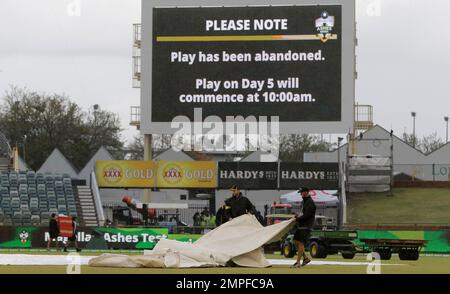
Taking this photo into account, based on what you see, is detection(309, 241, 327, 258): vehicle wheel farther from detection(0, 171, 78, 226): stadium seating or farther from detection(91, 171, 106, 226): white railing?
Result: detection(91, 171, 106, 226): white railing

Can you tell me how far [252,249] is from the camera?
24.5 m

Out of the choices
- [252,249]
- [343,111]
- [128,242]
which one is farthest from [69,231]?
[252,249]

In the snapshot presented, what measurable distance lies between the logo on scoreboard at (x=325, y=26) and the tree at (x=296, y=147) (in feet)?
163

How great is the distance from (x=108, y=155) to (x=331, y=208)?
105 feet

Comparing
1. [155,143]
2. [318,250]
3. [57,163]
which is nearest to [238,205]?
[318,250]

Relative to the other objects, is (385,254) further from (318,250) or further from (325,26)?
(325,26)

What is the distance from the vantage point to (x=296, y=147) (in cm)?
10206

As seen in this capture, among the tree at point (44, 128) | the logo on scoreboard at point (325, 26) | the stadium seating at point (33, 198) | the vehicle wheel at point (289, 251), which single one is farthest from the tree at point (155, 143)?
the vehicle wheel at point (289, 251)

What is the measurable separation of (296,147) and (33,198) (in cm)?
5030

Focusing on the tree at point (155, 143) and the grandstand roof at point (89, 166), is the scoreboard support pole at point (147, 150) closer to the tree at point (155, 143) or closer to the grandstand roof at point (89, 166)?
the grandstand roof at point (89, 166)

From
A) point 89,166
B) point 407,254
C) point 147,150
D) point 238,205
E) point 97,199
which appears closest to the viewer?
point 238,205

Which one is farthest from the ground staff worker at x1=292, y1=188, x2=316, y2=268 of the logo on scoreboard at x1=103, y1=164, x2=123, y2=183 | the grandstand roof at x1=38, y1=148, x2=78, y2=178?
the grandstand roof at x1=38, y1=148, x2=78, y2=178

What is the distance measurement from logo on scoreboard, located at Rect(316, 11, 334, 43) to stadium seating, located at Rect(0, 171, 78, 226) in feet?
49.0

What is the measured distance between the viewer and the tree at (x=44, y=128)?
95062 mm
